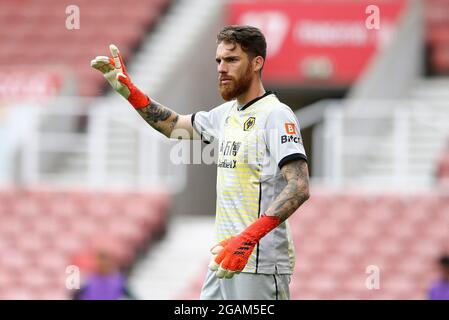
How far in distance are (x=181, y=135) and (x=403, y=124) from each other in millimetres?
7489

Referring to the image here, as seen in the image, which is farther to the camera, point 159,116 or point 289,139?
point 159,116

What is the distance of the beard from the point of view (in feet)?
18.1

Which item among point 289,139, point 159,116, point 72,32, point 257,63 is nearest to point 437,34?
point 72,32

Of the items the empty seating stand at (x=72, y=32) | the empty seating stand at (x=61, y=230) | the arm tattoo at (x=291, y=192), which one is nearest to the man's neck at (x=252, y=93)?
the arm tattoo at (x=291, y=192)

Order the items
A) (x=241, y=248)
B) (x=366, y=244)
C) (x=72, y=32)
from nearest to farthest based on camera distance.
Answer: (x=241, y=248) < (x=366, y=244) < (x=72, y=32)

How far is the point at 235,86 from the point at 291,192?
1.91 feet

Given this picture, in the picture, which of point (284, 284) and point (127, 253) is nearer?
point (284, 284)

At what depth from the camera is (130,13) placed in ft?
54.3

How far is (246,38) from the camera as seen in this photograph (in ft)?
18.1

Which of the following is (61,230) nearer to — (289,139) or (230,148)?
(230,148)

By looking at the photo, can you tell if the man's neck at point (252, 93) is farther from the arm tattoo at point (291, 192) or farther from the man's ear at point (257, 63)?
the arm tattoo at point (291, 192)

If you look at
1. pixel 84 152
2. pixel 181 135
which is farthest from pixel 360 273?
pixel 181 135

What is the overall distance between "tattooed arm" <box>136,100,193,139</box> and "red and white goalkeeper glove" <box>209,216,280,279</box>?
91 cm
